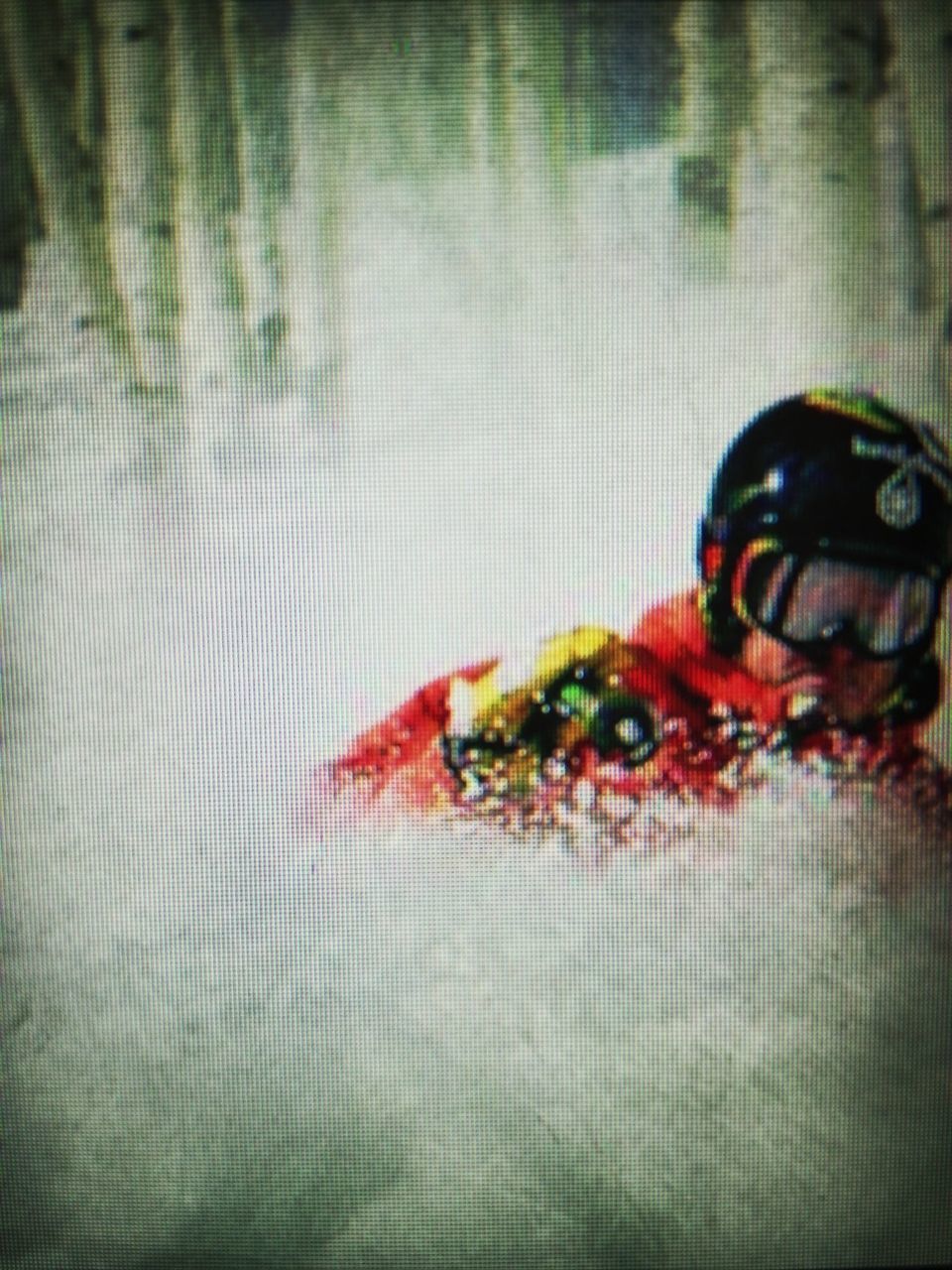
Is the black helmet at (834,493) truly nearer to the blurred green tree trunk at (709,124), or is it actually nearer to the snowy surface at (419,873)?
the snowy surface at (419,873)

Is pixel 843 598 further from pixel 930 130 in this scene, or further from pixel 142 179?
pixel 142 179

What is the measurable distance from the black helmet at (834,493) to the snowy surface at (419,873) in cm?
3

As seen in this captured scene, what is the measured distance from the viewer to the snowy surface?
2.63ft

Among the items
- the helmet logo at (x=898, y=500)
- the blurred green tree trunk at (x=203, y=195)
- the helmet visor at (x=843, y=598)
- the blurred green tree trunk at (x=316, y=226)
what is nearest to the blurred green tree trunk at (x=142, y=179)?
the blurred green tree trunk at (x=203, y=195)

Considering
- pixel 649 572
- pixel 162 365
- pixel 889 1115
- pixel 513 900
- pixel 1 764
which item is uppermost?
pixel 162 365

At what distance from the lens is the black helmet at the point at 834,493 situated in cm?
80

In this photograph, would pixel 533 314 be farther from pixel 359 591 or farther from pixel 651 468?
pixel 359 591

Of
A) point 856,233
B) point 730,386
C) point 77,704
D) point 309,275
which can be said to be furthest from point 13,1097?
point 856,233

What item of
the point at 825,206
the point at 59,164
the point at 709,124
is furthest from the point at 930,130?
the point at 59,164

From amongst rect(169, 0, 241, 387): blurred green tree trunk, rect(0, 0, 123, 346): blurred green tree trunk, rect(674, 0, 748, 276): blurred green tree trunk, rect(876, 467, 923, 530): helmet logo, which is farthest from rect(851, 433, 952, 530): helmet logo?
rect(0, 0, 123, 346): blurred green tree trunk

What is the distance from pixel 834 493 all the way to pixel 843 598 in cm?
11

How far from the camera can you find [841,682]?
83 cm

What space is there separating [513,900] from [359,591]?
377mm

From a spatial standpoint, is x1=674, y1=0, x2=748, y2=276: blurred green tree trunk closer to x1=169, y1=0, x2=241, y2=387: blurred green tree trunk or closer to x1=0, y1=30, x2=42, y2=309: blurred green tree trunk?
x1=169, y1=0, x2=241, y2=387: blurred green tree trunk
